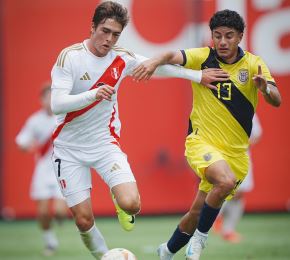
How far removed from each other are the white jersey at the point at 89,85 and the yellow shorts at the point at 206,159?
793mm

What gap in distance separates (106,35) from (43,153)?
5269mm

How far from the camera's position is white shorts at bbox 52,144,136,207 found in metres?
8.00

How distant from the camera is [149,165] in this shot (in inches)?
636

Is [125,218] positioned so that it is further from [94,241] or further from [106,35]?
[106,35]

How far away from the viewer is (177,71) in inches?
324

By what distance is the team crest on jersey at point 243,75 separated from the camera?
26.7 ft

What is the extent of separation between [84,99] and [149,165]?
8.71m

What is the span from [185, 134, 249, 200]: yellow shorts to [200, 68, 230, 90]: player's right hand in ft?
1.87

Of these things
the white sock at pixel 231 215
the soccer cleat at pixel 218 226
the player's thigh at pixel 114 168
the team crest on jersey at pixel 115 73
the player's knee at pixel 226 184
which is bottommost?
the soccer cleat at pixel 218 226

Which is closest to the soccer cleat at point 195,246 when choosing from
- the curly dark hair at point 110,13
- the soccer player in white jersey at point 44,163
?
the curly dark hair at point 110,13

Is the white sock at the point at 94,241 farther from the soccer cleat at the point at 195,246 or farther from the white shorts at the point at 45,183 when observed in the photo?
the white shorts at the point at 45,183

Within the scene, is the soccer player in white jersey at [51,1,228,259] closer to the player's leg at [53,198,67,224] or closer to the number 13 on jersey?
the number 13 on jersey

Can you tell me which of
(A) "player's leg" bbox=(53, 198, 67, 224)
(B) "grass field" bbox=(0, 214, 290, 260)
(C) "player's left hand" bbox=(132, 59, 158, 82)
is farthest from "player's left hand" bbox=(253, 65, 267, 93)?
(A) "player's leg" bbox=(53, 198, 67, 224)

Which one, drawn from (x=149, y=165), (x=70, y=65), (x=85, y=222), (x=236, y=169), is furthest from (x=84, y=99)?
(x=149, y=165)
